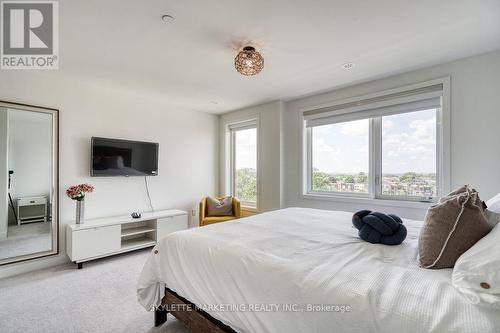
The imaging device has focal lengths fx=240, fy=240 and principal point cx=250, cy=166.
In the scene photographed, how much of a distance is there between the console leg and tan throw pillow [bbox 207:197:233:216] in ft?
7.18

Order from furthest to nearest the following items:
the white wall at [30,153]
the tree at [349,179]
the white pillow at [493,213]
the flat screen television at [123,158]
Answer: the tree at [349,179] → the flat screen television at [123,158] → the white wall at [30,153] → the white pillow at [493,213]

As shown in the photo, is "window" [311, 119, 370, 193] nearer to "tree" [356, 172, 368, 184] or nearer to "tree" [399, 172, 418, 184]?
"tree" [356, 172, 368, 184]

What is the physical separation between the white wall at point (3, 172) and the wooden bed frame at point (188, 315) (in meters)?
2.36

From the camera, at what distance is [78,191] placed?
3049mm

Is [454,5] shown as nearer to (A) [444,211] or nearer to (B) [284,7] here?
(B) [284,7]

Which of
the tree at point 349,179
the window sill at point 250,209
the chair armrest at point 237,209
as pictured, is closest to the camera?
the tree at point 349,179

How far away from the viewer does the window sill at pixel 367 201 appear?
9.29 ft

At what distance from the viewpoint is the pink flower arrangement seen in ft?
9.89

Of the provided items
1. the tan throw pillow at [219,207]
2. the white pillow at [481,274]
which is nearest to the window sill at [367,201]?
the tan throw pillow at [219,207]

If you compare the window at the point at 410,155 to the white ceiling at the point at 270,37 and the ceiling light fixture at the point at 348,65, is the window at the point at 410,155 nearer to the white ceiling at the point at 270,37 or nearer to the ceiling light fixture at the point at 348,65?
the white ceiling at the point at 270,37

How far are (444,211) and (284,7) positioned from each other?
66.1 inches

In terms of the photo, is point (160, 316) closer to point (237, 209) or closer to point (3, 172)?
point (237, 209)

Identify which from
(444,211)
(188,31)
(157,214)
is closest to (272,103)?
(188,31)

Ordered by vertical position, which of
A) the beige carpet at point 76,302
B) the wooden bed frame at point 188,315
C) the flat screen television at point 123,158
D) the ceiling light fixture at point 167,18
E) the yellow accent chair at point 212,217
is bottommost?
the beige carpet at point 76,302
